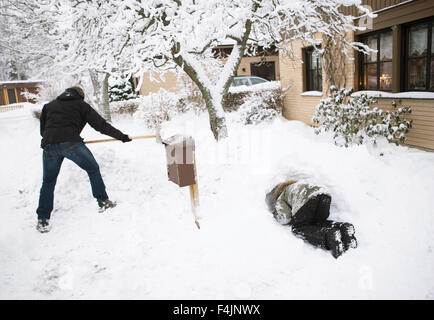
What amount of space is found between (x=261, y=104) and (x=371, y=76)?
12.1 ft

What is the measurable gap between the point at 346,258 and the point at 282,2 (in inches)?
184

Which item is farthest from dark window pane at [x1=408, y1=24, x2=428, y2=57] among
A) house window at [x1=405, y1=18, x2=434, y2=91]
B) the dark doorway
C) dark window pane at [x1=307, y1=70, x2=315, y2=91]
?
the dark doorway

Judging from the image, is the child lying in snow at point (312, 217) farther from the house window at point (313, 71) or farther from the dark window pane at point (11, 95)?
the dark window pane at point (11, 95)

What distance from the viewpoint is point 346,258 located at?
10.3 feet

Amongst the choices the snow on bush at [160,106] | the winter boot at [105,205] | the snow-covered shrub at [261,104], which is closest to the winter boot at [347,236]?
the winter boot at [105,205]

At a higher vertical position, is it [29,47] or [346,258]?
[29,47]

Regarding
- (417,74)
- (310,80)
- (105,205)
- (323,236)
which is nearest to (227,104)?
(310,80)

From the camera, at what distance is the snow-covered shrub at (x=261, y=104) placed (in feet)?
32.9

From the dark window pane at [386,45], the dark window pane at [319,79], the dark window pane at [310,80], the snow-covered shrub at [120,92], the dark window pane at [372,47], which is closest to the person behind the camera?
the dark window pane at [386,45]

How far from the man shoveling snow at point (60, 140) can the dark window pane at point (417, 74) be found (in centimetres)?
615

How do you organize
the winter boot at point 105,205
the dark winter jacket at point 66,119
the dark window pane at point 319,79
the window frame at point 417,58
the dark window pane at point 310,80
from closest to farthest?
the dark winter jacket at point 66,119 → the winter boot at point 105,205 → the window frame at point 417,58 → the dark window pane at point 319,79 → the dark window pane at point 310,80
